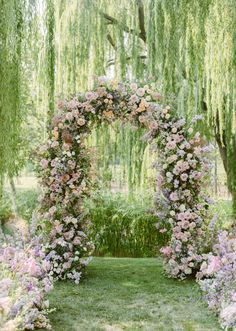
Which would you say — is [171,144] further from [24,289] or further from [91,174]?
[24,289]

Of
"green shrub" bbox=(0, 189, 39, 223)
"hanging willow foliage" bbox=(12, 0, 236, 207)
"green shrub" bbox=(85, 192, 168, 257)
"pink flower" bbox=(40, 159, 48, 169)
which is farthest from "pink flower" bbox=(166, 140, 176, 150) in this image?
"green shrub" bbox=(0, 189, 39, 223)

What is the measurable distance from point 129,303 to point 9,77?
2.30m

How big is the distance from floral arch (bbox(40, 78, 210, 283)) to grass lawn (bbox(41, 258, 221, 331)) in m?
0.32

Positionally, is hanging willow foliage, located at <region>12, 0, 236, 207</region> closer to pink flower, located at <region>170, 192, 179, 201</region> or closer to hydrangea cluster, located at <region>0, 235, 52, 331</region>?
pink flower, located at <region>170, 192, 179, 201</region>

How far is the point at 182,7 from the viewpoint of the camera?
6.11m

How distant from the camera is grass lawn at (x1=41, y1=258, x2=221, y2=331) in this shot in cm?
480


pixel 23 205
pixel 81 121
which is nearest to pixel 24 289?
pixel 81 121

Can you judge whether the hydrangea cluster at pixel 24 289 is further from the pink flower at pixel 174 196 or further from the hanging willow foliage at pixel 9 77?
the pink flower at pixel 174 196

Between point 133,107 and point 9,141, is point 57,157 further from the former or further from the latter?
point 9,141

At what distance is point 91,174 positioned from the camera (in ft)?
21.8

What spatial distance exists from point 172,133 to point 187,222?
974 millimetres

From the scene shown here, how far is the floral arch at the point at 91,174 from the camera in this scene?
6453 mm

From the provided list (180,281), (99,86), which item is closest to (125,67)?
(99,86)

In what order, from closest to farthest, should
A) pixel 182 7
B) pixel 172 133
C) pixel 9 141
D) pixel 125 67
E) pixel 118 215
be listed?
pixel 9 141, pixel 182 7, pixel 172 133, pixel 125 67, pixel 118 215
